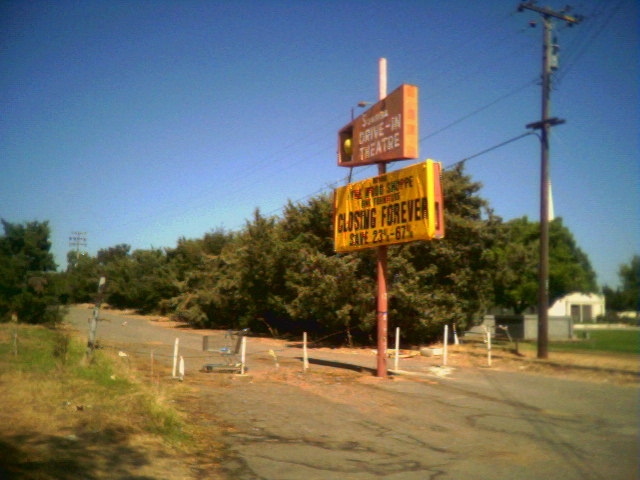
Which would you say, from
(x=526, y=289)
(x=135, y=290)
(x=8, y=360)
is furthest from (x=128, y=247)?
(x=8, y=360)

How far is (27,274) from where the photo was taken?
2838 cm

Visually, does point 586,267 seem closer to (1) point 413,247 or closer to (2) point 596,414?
(1) point 413,247

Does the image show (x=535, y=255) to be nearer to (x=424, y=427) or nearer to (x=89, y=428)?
(x=424, y=427)

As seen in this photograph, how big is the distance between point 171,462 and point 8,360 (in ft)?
31.3

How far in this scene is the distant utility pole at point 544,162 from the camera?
16.4 metres

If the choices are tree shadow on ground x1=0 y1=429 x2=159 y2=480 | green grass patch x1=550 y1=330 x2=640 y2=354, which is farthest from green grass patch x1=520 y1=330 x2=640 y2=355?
tree shadow on ground x1=0 y1=429 x2=159 y2=480

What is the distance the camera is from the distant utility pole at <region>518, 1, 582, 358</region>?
16.4 m

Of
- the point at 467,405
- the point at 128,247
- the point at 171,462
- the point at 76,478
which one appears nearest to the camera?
the point at 76,478

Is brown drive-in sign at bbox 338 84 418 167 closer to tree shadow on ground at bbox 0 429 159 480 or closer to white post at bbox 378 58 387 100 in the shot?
white post at bbox 378 58 387 100

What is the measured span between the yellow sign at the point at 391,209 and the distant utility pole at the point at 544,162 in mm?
5424

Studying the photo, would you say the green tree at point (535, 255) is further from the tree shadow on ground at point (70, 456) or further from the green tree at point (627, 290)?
the tree shadow on ground at point (70, 456)

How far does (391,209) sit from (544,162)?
621 cm

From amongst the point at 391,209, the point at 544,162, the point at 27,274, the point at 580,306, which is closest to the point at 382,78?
the point at 391,209

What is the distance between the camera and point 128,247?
7450 cm
